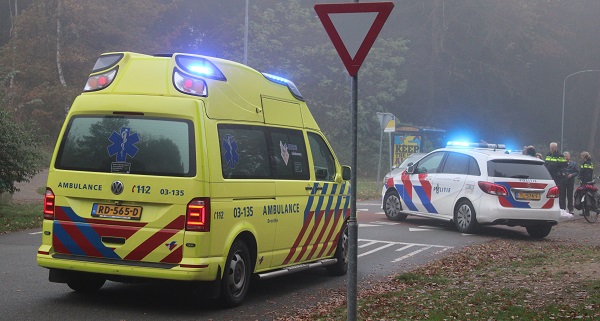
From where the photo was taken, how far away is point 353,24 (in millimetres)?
6293


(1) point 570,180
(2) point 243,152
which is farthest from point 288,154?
(1) point 570,180

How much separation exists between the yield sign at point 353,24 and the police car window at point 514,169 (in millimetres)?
11366

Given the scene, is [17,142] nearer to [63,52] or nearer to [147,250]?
[147,250]

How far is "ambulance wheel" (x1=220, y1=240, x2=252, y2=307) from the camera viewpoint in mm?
8508

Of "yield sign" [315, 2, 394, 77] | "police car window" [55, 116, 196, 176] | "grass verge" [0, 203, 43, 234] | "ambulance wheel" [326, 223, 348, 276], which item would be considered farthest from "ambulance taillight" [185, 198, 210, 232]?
"grass verge" [0, 203, 43, 234]

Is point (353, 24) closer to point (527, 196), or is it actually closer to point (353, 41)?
point (353, 41)

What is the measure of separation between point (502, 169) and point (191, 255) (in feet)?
34.5

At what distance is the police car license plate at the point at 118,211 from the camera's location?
8211 mm

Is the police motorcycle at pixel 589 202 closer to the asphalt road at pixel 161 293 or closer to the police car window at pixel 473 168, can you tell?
the police car window at pixel 473 168

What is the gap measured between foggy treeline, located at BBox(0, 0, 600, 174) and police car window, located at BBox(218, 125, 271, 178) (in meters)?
28.7

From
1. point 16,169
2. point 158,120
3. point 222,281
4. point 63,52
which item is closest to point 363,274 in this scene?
point 222,281

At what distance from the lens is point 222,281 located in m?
8.48

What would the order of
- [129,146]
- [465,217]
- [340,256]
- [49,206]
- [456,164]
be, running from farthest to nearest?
[456,164], [465,217], [340,256], [49,206], [129,146]

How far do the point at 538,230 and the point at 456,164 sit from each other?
7.11 ft
